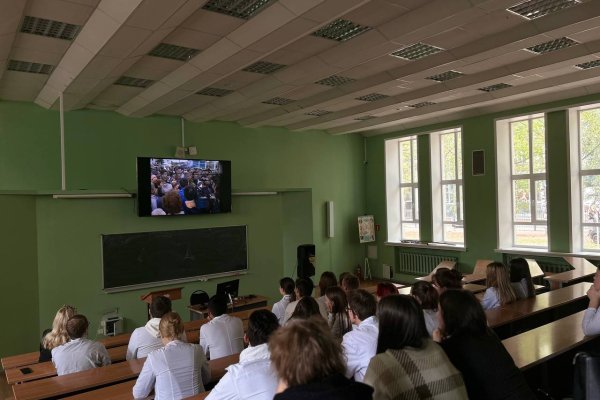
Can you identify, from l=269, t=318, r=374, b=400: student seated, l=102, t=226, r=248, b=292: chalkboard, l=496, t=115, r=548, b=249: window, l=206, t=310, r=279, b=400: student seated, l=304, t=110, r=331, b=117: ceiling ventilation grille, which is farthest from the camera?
l=496, t=115, r=548, b=249: window

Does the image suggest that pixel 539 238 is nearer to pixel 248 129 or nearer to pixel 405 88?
pixel 405 88

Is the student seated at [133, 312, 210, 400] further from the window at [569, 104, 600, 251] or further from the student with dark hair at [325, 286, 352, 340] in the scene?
the window at [569, 104, 600, 251]

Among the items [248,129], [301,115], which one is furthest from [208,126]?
[301,115]

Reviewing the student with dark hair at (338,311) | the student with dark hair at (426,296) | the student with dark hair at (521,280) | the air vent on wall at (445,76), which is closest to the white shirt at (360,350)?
the student with dark hair at (338,311)

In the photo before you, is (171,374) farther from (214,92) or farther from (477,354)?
(214,92)

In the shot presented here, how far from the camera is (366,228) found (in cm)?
1126

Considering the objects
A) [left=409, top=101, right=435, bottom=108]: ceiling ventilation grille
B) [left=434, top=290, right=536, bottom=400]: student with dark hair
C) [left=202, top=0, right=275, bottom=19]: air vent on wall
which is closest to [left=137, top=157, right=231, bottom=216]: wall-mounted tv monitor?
[left=409, top=101, right=435, bottom=108]: ceiling ventilation grille

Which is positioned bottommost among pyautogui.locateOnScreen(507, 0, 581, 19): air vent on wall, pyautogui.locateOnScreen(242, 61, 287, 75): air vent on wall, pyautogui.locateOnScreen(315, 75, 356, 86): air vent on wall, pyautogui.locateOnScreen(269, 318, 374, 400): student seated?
pyautogui.locateOnScreen(269, 318, 374, 400): student seated

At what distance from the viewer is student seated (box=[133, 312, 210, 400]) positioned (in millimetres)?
2830

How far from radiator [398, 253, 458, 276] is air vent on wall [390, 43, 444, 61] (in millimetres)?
5562

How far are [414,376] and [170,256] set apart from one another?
6.62 metres

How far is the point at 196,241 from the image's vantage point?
8.16m

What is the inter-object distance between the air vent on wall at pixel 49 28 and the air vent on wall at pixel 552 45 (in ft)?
16.4

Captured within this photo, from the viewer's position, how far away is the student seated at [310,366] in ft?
4.75
